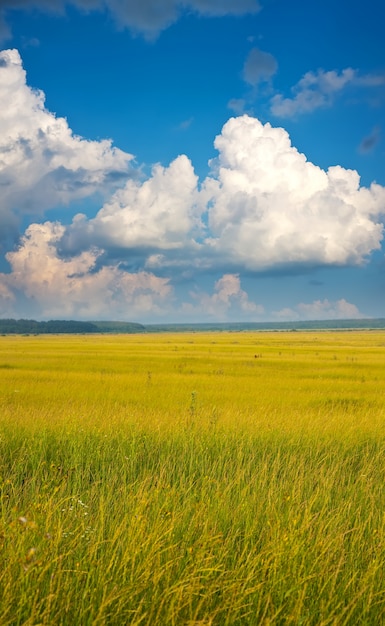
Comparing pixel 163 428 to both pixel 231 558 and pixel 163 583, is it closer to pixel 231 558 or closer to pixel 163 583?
pixel 231 558

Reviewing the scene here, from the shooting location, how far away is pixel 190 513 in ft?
21.4

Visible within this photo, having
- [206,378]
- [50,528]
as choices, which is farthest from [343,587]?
[206,378]

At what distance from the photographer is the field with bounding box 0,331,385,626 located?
431 cm

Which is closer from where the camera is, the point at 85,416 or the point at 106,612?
the point at 106,612

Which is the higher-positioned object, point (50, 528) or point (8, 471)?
point (50, 528)

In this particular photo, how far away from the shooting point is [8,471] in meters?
9.62

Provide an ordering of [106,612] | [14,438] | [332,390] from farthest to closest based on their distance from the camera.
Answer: [332,390] → [14,438] → [106,612]

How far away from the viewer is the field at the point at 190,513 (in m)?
4.31

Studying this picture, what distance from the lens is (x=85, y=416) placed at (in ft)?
44.7

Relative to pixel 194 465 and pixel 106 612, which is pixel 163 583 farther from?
pixel 194 465

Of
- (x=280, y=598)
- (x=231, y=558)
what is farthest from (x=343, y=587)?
(x=231, y=558)

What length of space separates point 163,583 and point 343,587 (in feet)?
6.16

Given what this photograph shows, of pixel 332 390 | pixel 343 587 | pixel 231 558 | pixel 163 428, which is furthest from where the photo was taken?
pixel 332 390

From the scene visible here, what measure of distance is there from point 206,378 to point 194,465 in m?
22.1
